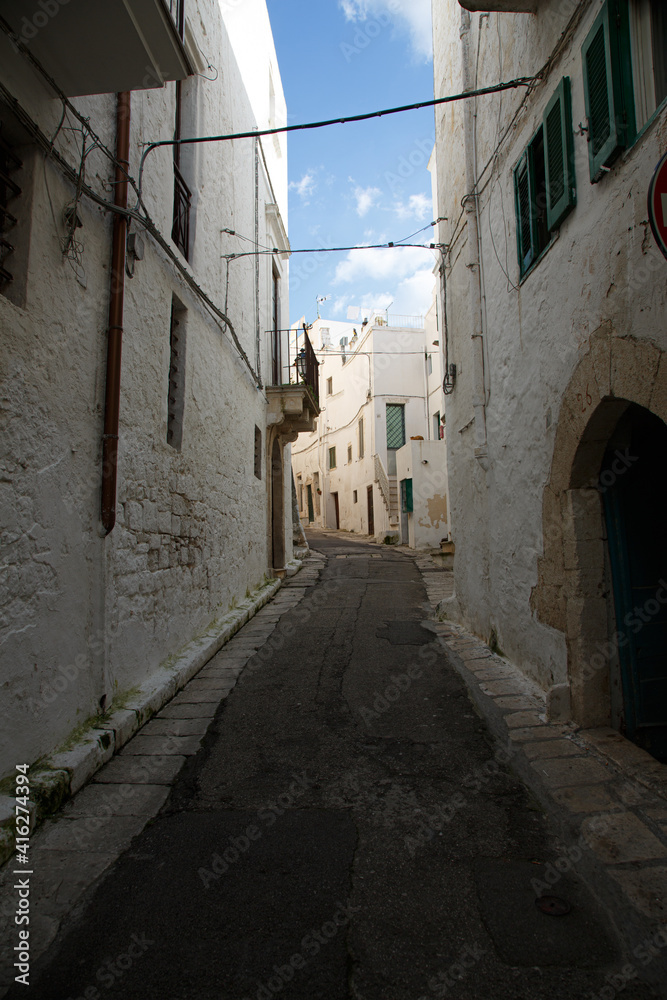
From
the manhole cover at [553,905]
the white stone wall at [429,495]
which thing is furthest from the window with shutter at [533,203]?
the white stone wall at [429,495]

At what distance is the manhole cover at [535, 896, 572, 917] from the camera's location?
7.39ft

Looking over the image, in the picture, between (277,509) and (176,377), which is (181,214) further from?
(277,509)

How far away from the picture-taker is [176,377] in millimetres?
6129

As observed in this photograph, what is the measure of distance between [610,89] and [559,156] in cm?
87

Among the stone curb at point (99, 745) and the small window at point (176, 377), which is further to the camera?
the small window at point (176, 377)

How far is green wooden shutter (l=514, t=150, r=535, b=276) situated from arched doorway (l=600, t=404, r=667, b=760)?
5.52 feet

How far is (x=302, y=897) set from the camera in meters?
2.38

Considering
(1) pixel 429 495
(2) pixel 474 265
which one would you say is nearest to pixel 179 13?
(2) pixel 474 265

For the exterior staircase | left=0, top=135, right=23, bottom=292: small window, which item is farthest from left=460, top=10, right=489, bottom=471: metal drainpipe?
the exterior staircase

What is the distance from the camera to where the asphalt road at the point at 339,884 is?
197 centimetres

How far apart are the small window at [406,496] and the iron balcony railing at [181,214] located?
13.8 m

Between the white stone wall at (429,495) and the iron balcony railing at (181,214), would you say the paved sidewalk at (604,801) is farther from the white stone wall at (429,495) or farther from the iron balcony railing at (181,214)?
the white stone wall at (429,495)

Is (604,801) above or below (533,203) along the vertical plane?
below

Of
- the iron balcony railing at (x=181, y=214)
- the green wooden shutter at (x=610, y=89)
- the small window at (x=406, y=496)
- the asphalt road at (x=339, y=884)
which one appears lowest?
the asphalt road at (x=339, y=884)
